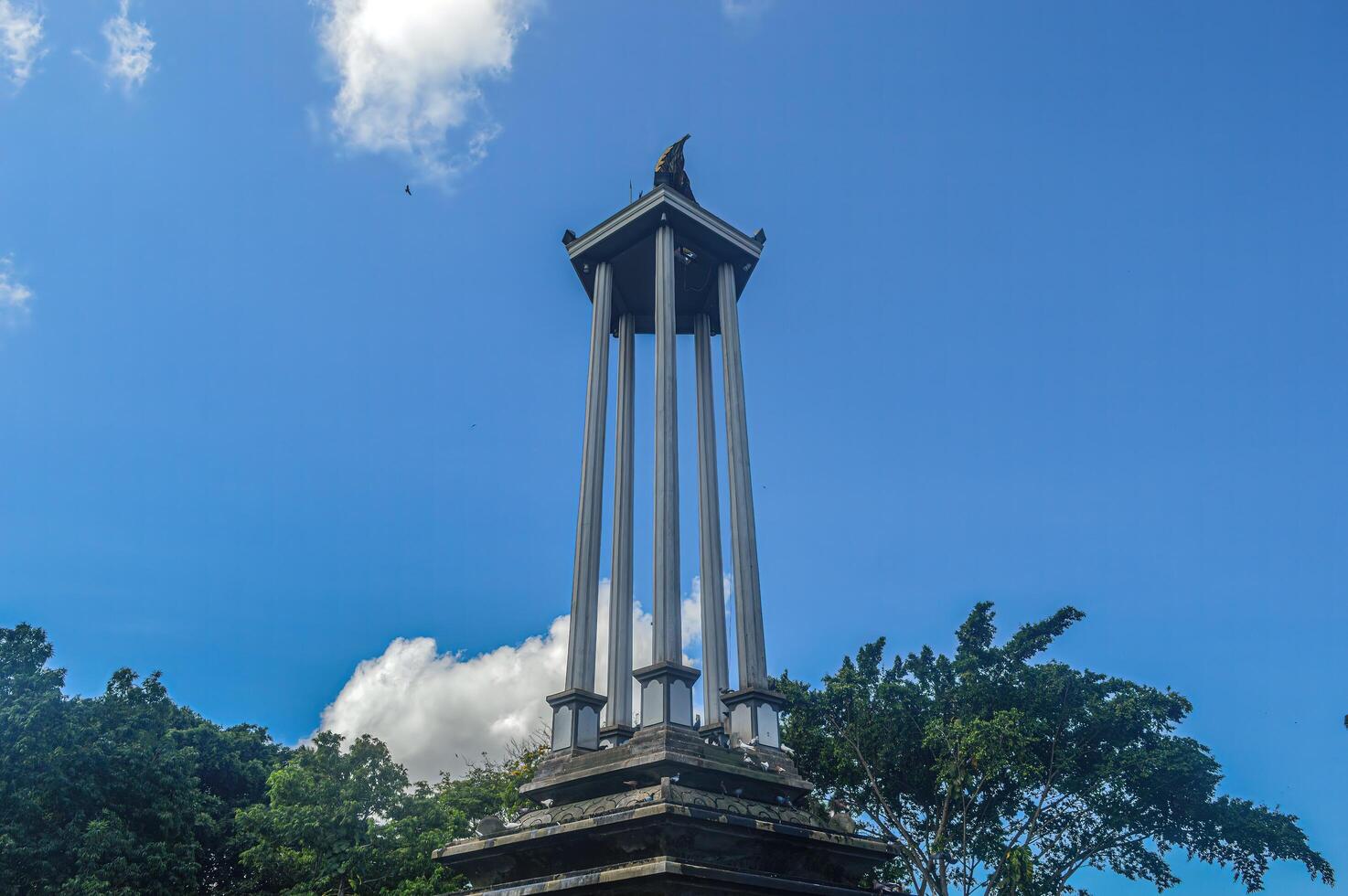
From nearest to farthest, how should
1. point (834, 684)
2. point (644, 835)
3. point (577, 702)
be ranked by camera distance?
point (644, 835)
point (577, 702)
point (834, 684)

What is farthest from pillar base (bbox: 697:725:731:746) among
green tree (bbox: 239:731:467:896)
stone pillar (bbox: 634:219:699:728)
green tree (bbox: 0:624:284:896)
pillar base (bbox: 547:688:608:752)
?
green tree (bbox: 0:624:284:896)

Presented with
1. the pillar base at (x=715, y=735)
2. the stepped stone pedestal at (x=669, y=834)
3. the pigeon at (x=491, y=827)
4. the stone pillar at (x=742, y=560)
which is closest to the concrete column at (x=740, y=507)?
the stone pillar at (x=742, y=560)

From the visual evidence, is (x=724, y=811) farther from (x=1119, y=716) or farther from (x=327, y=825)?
(x=1119, y=716)

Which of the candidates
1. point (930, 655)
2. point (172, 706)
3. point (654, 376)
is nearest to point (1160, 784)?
point (930, 655)

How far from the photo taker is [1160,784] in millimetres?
26688

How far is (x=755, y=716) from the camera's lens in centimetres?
1389

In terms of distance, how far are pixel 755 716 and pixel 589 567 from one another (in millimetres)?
3946

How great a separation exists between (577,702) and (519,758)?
22.5 m

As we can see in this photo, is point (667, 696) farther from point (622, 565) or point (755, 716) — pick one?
point (622, 565)

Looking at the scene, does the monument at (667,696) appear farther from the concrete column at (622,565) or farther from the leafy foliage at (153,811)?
the leafy foliage at (153,811)

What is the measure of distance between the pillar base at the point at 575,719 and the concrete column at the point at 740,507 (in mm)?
2347

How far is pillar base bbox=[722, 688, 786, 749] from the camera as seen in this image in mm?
13805

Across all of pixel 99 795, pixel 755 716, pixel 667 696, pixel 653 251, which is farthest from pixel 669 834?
pixel 99 795

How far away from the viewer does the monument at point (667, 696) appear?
35.7 ft
